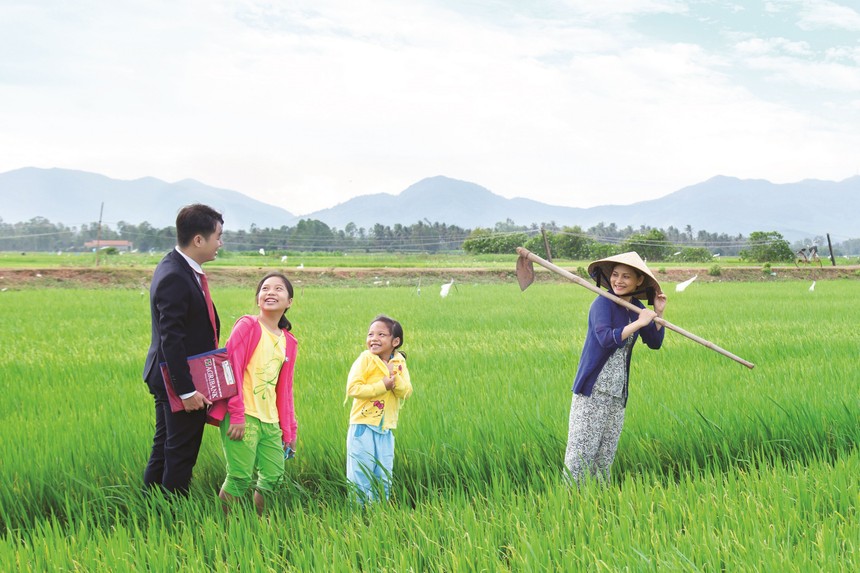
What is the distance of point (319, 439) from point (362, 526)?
1.48 metres

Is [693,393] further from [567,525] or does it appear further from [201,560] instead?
[201,560]

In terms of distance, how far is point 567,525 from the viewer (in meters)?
2.46

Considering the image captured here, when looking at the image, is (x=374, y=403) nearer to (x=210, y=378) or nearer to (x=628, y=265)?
(x=210, y=378)

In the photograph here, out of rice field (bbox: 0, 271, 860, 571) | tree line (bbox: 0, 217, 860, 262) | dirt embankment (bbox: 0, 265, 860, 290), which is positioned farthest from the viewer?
tree line (bbox: 0, 217, 860, 262)

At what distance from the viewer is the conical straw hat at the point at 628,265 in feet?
10.4

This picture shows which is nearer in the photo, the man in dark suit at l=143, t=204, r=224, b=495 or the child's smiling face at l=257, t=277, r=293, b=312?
the man in dark suit at l=143, t=204, r=224, b=495

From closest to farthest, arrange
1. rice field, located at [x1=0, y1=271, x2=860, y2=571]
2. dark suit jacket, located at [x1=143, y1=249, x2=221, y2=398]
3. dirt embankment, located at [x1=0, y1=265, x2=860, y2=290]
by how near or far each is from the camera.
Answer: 1. rice field, located at [x1=0, y1=271, x2=860, y2=571]
2. dark suit jacket, located at [x1=143, y1=249, x2=221, y2=398]
3. dirt embankment, located at [x1=0, y1=265, x2=860, y2=290]

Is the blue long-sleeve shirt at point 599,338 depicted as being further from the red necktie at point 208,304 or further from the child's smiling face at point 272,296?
the red necktie at point 208,304

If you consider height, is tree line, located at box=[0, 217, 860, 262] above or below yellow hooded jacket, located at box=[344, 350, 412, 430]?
above

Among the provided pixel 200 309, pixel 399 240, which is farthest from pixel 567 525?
pixel 399 240

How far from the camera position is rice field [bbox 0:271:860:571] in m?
2.33

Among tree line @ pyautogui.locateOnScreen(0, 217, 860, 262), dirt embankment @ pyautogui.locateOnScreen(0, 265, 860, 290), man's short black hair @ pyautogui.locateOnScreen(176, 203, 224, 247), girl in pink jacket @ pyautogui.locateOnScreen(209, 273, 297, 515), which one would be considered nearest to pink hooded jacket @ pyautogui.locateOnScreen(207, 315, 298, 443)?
girl in pink jacket @ pyautogui.locateOnScreen(209, 273, 297, 515)

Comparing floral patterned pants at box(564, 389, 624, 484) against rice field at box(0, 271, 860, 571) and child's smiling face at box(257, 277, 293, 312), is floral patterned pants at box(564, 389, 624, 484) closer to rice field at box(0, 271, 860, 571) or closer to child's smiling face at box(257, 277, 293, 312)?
rice field at box(0, 271, 860, 571)

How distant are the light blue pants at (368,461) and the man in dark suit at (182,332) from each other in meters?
0.69
